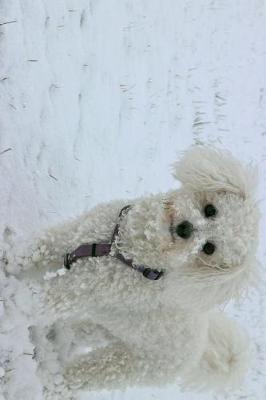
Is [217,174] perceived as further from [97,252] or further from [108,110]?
[108,110]

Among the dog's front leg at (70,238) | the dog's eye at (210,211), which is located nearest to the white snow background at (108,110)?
the dog's front leg at (70,238)

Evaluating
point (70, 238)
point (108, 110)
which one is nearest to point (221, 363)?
point (70, 238)

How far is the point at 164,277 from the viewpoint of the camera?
14.1 feet

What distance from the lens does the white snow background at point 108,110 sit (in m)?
5.09

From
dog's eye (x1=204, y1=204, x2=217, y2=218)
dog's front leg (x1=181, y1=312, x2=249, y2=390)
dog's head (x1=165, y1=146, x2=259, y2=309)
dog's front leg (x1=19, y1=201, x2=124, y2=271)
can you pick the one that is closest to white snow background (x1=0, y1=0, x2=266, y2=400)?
dog's front leg (x1=19, y1=201, x2=124, y2=271)

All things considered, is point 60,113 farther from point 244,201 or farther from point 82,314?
point 244,201

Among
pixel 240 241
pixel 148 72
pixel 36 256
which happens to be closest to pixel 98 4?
pixel 148 72

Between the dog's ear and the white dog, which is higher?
the dog's ear

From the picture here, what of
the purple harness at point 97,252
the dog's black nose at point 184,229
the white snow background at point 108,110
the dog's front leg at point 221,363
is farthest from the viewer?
the white snow background at point 108,110

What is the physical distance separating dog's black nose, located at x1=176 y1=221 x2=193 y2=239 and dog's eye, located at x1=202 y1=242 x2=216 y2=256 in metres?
0.16

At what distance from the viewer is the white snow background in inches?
200

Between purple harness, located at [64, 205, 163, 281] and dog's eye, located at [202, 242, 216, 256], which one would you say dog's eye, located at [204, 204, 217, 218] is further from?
purple harness, located at [64, 205, 163, 281]

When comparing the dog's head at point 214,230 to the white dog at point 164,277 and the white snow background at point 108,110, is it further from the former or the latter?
the white snow background at point 108,110

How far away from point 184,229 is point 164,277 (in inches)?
18.9
